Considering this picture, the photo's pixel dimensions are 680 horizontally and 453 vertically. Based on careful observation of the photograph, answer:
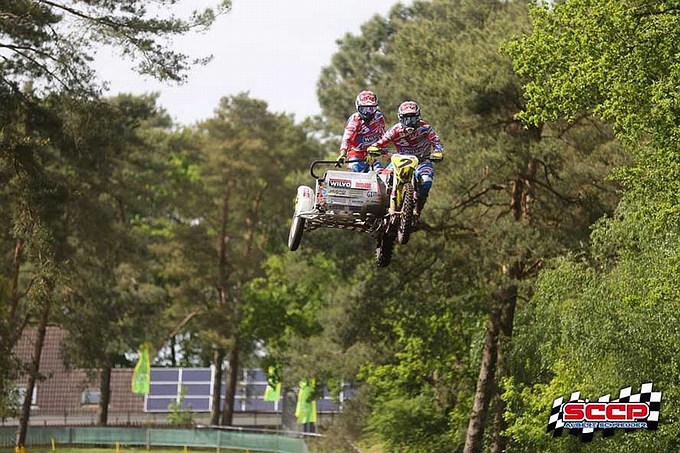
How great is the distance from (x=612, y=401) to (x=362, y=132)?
48.5 feet

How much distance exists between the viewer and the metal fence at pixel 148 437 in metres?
53.4

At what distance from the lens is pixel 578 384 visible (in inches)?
1180

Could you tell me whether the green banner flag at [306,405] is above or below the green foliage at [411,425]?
above

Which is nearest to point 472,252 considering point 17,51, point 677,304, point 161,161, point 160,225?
point 677,304

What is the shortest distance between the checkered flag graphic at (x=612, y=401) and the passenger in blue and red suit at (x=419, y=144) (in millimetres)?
13303

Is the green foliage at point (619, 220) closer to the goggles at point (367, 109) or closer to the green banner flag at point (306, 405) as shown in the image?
the goggles at point (367, 109)

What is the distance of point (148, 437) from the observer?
58.8m

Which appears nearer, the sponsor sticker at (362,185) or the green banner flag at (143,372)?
the sponsor sticker at (362,185)

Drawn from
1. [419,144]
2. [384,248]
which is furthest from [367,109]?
[384,248]

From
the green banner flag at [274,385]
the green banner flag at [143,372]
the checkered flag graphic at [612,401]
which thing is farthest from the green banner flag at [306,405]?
the checkered flag graphic at [612,401]

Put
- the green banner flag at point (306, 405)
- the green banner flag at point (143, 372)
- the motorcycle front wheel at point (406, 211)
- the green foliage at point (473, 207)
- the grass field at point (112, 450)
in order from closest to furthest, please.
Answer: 1. the motorcycle front wheel at point (406, 211)
2. the green foliage at point (473, 207)
3. the grass field at point (112, 450)
4. the green banner flag at point (306, 405)
5. the green banner flag at point (143, 372)

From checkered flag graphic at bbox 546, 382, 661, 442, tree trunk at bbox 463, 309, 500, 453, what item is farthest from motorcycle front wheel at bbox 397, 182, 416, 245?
tree trunk at bbox 463, 309, 500, 453

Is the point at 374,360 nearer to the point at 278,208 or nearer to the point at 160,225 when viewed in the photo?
the point at 278,208

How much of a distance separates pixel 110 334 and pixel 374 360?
10499 millimetres
